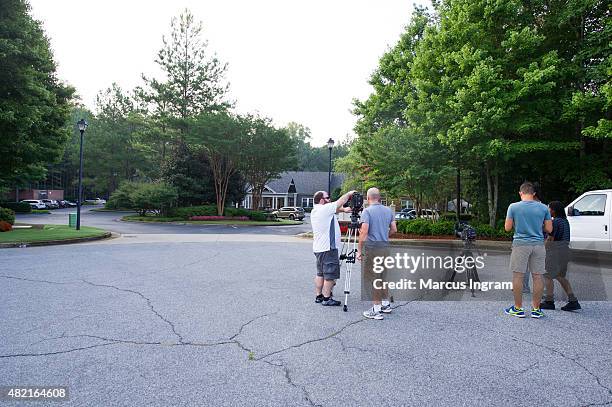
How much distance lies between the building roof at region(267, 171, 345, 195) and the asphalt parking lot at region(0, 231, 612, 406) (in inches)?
2386

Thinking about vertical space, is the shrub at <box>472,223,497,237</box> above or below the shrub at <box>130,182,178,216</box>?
below

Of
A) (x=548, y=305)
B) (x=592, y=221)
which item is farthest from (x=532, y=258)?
(x=592, y=221)

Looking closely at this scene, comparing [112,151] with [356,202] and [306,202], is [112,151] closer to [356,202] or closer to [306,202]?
[306,202]

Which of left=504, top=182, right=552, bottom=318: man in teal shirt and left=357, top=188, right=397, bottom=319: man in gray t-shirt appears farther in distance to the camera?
left=357, top=188, right=397, bottom=319: man in gray t-shirt

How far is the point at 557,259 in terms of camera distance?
627 cm

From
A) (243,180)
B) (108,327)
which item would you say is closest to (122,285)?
(108,327)

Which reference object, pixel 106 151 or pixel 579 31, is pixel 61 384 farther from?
pixel 106 151

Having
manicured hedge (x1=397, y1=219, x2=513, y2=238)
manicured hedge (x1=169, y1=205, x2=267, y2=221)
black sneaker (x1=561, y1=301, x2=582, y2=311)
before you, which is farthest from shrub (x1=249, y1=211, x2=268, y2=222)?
black sneaker (x1=561, y1=301, x2=582, y2=311)

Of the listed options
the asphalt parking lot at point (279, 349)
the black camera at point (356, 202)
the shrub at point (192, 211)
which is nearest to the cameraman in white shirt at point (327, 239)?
the black camera at point (356, 202)

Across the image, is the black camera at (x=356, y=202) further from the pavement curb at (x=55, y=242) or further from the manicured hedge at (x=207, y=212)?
the manicured hedge at (x=207, y=212)

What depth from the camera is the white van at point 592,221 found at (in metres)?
10.2

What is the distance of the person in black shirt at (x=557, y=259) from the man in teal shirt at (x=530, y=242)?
794 millimetres

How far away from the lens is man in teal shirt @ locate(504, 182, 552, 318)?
557 cm

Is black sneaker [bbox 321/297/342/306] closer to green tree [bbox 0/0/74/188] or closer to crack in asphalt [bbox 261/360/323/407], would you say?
crack in asphalt [bbox 261/360/323/407]
